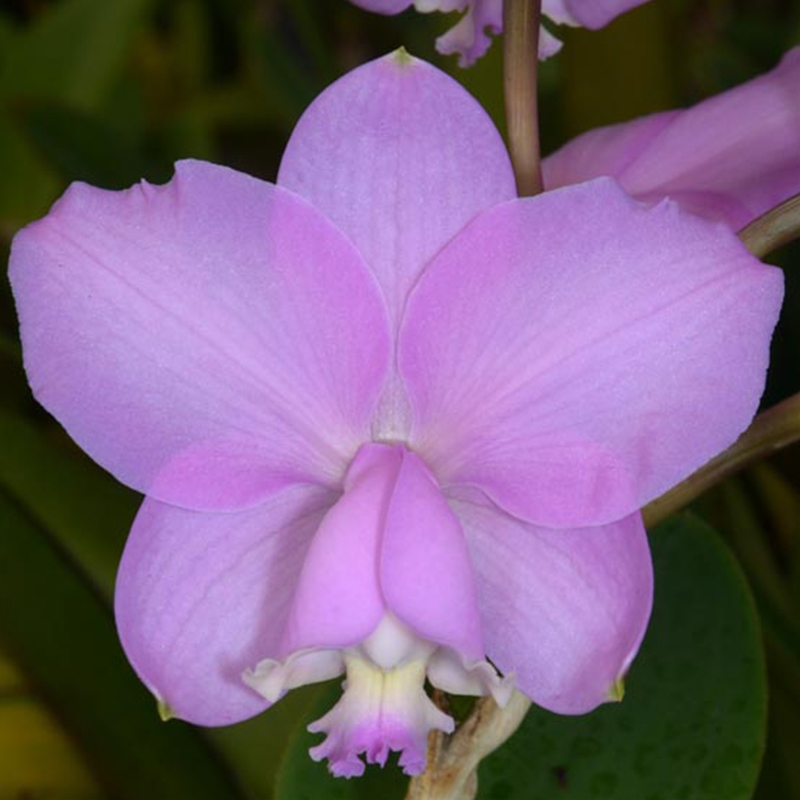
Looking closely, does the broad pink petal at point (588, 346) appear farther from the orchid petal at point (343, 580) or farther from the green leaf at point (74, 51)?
the green leaf at point (74, 51)

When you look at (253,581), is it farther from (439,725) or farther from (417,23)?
(417,23)

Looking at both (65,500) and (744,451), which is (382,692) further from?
(65,500)

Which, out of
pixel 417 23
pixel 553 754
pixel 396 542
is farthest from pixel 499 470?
pixel 417 23

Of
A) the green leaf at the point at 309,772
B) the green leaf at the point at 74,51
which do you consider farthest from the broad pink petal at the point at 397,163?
the green leaf at the point at 74,51

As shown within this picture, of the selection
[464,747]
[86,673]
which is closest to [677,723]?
[464,747]

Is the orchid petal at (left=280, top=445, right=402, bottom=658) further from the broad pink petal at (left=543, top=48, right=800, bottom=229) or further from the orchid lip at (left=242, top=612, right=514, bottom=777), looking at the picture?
the broad pink petal at (left=543, top=48, right=800, bottom=229)

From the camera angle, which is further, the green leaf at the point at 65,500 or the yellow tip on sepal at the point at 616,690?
the green leaf at the point at 65,500
